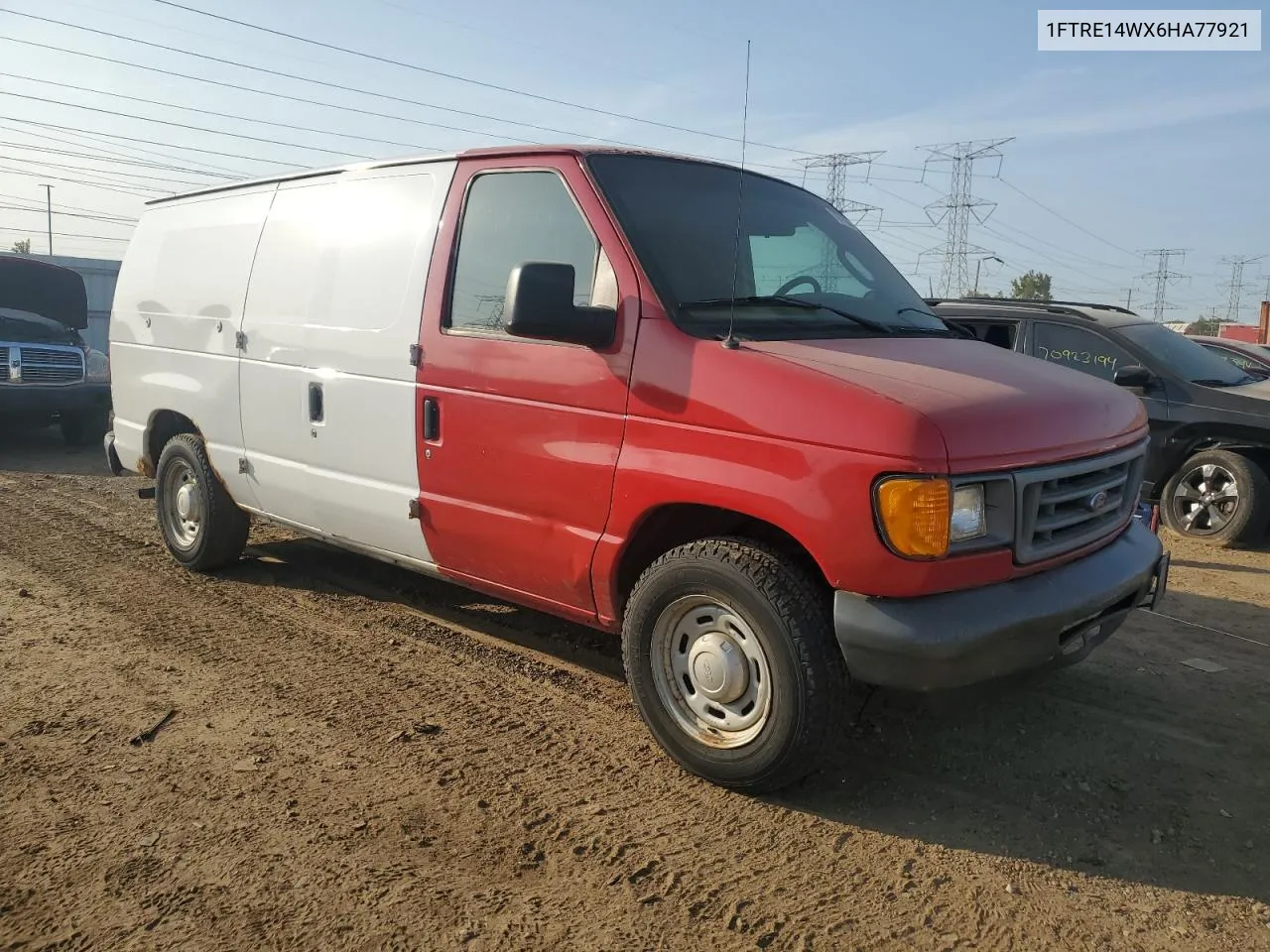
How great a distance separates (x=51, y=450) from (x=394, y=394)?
28.8 ft

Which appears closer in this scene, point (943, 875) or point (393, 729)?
point (943, 875)

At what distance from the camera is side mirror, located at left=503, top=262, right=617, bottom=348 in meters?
3.24

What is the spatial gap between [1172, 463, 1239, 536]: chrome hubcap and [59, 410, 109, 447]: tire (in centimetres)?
1119

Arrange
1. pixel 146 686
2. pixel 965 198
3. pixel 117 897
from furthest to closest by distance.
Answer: pixel 965 198 < pixel 146 686 < pixel 117 897

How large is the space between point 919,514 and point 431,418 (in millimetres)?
2179

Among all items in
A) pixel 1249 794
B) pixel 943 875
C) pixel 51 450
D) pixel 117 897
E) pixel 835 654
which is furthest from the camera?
pixel 51 450

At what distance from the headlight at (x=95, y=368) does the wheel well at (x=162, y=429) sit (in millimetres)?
5905

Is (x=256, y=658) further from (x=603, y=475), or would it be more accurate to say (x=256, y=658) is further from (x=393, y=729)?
(x=603, y=475)

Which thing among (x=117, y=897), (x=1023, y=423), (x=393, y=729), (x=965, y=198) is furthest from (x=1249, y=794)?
(x=965, y=198)

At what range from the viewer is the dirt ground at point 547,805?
8.39 feet

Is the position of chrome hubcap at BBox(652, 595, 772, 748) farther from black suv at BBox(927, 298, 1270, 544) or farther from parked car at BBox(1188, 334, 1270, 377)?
parked car at BBox(1188, 334, 1270, 377)

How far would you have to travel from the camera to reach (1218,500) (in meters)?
7.13

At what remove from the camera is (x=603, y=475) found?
346 centimetres

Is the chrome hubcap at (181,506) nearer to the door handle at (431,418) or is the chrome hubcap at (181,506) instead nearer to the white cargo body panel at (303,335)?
the white cargo body panel at (303,335)
